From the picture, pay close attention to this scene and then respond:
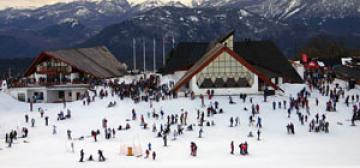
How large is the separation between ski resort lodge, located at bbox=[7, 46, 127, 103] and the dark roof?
6506 millimetres

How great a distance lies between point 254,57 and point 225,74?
11.1m

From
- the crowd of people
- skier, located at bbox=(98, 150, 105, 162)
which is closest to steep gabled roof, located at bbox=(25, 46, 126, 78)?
the crowd of people

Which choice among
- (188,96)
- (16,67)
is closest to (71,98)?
(188,96)

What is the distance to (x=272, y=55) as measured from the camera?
2539 inches

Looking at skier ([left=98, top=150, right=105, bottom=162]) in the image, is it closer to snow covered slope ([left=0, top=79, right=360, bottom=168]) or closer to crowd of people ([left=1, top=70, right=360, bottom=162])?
crowd of people ([left=1, top=70, right=360, bottom=162])

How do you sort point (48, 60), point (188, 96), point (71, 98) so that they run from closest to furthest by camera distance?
point (188, 96) → point (71, 98) → point (48, 60)

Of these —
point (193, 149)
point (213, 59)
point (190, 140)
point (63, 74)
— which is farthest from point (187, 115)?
point (63, 74)

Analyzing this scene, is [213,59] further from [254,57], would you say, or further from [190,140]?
[190,140]

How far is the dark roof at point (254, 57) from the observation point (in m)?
61.0

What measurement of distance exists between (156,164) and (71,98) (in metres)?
29.4

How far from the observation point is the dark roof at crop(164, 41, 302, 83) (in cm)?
6102

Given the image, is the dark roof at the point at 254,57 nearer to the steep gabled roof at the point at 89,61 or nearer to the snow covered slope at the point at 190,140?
the steep gabled roof at the point at 89,61

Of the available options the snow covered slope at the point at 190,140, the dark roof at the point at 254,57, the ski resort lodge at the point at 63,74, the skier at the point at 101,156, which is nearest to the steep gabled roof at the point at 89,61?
the ski resort lodge at the point at 63,74

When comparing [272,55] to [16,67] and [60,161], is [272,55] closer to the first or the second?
[60,161]
